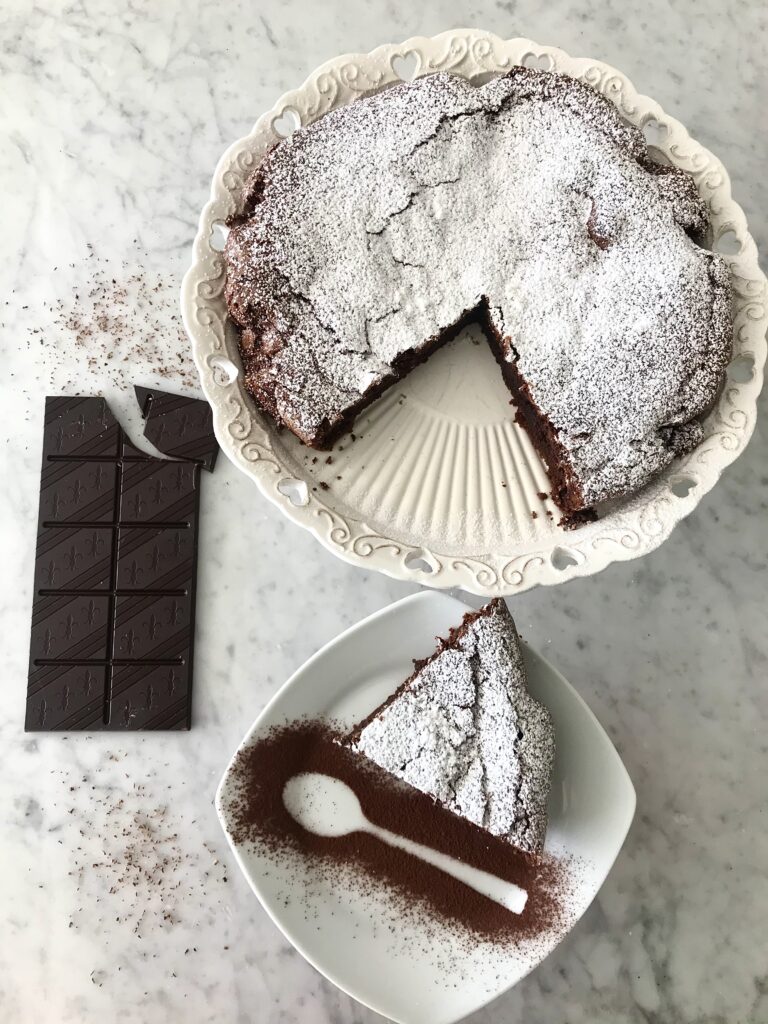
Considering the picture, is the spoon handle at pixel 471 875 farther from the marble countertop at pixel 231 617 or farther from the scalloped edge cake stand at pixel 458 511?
the scalloped edge cake stand at pixel 458 511

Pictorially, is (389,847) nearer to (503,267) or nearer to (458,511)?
(458,511)

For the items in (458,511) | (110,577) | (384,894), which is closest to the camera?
(458,511)

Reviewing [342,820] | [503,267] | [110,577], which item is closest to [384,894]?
[342,820]

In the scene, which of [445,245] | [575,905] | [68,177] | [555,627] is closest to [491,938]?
[575,905]

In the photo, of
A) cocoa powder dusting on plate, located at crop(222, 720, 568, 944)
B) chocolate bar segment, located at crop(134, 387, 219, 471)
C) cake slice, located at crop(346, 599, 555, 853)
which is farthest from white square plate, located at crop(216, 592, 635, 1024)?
chocolate bar segment, located at crop(134, 387, 219, 471)

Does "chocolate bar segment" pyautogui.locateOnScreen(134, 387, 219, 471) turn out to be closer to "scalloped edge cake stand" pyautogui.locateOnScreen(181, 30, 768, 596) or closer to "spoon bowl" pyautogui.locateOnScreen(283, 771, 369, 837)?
"scalloped edge cake stand" pyautogui.locateOnScreen(181, 30, 768, 596)
